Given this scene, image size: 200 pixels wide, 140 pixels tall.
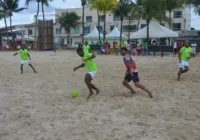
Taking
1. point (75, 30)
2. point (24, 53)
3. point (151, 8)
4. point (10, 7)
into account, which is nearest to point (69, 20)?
point (75, 30)

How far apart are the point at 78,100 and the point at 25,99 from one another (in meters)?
1.41

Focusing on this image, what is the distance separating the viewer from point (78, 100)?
24.1 feet

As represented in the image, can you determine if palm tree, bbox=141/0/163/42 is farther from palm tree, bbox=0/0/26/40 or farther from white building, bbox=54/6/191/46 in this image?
palm tree, bbox=0/0/26/40

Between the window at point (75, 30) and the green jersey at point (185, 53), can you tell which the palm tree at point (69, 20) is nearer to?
the window at point (75, 30)

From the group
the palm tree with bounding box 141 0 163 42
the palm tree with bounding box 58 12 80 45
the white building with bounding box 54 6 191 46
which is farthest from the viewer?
the palm tree with bounding box 58 12 80 45

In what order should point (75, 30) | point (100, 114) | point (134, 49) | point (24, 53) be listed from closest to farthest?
point (100, 114) → point (24, 53) → point (134, 49) → point (75, 30)

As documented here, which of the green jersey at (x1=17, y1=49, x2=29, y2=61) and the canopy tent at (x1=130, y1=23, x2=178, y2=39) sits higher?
the canopy tent at (x1=130, y1=23, x2=178, y2=39)

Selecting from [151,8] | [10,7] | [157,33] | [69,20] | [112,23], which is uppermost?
[10,7]

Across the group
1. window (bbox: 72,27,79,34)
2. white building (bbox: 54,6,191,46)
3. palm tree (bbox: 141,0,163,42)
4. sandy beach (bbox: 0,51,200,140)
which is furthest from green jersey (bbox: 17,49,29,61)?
window (bbox: 72,27,79,34)

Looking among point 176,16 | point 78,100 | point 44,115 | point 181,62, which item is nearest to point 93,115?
point 44,115

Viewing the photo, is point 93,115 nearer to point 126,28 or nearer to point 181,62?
point 181,62

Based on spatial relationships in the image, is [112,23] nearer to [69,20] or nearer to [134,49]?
[69,20]

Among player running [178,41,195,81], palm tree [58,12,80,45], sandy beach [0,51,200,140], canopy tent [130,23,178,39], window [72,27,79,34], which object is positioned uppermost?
palm tree [58,12,80,45]

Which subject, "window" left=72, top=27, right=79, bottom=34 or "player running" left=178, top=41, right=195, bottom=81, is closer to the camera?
"player running" left=178, top=41, right=195, bottom=81
